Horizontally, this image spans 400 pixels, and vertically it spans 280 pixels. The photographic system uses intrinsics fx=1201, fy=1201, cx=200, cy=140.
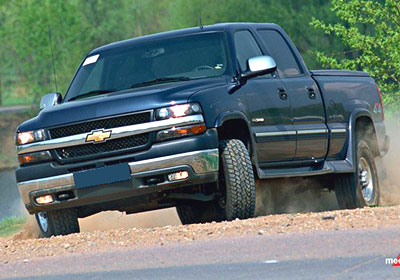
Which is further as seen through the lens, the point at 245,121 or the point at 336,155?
the point at 336,155

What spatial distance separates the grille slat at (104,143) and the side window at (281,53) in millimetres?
2091

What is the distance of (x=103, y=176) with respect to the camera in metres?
9.66

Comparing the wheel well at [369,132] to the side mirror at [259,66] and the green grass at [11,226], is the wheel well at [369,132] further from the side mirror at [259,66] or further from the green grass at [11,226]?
the green grass at [11,226]

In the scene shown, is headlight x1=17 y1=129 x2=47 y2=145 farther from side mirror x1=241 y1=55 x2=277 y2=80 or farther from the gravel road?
side mirror x1=241 y1=55 x2=277 y2=80

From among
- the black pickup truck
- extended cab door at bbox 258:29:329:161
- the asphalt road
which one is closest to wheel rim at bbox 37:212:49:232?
the black pickup truck

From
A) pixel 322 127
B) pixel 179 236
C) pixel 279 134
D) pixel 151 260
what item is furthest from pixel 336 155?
pixel 151 260

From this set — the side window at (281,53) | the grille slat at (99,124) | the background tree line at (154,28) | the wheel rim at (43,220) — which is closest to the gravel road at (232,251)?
the wheel rim at (43,220)

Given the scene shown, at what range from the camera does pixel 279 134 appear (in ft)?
35.0

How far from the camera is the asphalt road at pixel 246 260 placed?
691 cm

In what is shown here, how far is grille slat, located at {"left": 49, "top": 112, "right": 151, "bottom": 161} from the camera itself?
964cm

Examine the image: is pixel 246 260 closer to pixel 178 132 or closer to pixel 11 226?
pixel 178 132

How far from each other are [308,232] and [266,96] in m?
2.31

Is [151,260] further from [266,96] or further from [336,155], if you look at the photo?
[336,155]

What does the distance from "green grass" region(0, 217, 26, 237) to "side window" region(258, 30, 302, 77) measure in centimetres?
463
